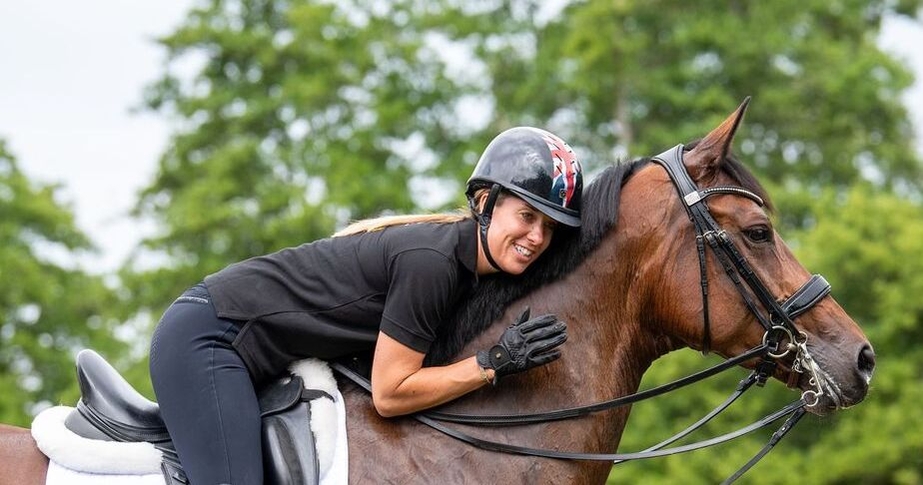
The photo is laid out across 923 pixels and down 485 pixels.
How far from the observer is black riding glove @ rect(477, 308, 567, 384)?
17.2 feet

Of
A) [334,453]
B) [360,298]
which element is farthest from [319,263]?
→ [334,453]

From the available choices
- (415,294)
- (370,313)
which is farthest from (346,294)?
(415,294)

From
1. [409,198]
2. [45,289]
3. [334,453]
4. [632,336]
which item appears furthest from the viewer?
[45,289]

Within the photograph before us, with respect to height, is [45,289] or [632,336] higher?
[632,336]

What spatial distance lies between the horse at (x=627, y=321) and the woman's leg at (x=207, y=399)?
0.51m

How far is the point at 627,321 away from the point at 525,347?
658mm

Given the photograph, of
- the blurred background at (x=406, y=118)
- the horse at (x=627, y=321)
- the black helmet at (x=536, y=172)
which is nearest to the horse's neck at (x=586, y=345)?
the horse at (x=627, y=321)

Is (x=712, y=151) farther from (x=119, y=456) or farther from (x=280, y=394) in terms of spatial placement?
(x=119, y=456)

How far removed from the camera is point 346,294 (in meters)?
5.32

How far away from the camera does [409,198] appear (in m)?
28.9

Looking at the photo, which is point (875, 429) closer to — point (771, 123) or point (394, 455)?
point (771, 123)

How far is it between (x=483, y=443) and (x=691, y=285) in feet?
4.00

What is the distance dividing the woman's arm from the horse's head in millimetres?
994

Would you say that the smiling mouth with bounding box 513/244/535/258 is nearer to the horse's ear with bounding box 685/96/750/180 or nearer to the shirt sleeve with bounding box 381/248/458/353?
the shirt sleeve with bounding box 381/248/458/353
